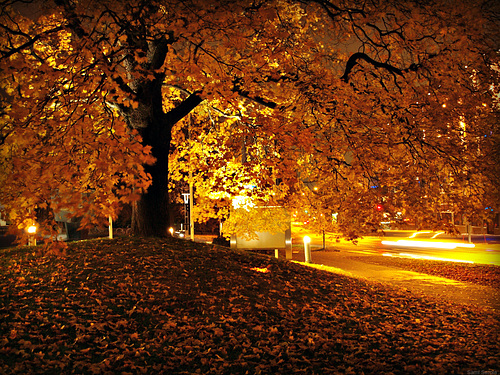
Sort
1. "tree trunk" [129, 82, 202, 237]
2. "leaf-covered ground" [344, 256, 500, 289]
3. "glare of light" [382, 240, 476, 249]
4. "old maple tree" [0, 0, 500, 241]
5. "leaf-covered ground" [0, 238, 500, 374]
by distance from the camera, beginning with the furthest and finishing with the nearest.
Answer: "glare of light" [382, 240, 476, 249] < "leaf-covered ground" [344, 256, 500, 289] < "tree trunk" [129, 82, 202, 237] < "old maple tree" [0, 0, 500, 241] < "leaf-covered ground" [0, 238, 500, 374]

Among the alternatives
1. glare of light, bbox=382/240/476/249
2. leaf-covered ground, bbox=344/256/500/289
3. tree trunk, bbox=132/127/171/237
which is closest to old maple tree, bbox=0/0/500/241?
tree trunk, bbox=132/127/171/237

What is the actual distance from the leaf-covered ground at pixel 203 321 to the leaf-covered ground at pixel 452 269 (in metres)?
5.97

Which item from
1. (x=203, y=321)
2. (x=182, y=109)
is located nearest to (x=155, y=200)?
(x=182, y=109)

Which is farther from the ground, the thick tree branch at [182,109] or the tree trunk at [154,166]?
the thick tree branch at [182,109]

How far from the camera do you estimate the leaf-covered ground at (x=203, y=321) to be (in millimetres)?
5285

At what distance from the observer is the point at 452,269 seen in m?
17.0

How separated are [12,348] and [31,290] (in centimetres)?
210

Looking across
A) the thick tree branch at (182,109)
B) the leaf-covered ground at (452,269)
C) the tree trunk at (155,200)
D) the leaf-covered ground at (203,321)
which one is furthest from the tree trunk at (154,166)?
the leaf-covered ground at (452,269)

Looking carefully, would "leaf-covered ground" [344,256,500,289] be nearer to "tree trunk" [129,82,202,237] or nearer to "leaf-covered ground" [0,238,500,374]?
"leaf-covered ground" [0,238,500,374]

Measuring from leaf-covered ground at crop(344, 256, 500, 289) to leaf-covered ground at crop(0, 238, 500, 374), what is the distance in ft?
19.6

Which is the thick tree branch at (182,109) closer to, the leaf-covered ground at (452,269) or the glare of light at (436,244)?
the leaf-covered ground at (452,269)

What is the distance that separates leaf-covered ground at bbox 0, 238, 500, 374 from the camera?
208 inches

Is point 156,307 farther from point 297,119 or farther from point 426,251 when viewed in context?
point 426,251

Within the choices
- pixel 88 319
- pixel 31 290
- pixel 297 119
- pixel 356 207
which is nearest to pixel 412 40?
pixel 297 119
